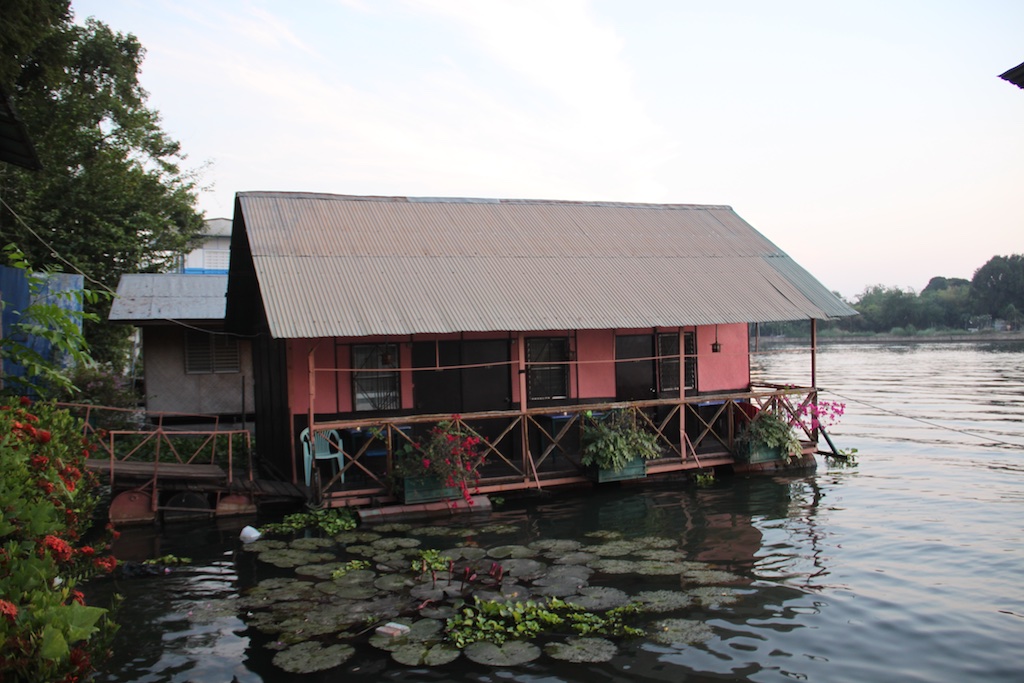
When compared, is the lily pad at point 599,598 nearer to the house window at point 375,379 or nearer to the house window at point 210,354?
the house window at point 375,379

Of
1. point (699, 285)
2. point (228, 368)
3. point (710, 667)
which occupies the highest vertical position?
point (699, 285)

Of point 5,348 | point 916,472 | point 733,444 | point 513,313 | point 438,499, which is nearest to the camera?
point 5,348

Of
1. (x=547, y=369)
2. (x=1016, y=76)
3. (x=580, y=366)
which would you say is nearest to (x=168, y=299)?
(x=547, y=369)

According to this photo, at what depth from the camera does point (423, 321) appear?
11688 millimetres

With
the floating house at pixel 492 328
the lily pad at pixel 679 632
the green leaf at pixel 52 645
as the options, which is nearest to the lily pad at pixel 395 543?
the floating house at pixel 492 328

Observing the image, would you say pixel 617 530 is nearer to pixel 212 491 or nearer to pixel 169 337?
pixel 212 491

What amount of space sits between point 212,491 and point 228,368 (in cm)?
739

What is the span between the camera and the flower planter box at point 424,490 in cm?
1135

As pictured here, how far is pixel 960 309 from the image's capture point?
70938 millimetres

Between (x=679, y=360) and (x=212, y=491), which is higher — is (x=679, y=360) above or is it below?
above

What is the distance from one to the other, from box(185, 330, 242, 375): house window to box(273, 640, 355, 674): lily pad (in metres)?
12.8

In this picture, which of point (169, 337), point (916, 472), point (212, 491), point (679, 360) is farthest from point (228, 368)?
point (916, 472)

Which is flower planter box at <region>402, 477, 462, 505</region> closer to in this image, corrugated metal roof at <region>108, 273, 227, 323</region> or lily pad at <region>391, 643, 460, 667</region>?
lily pad at <region>391, 643, 460, 667</region>

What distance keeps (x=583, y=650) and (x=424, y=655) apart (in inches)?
54.6
